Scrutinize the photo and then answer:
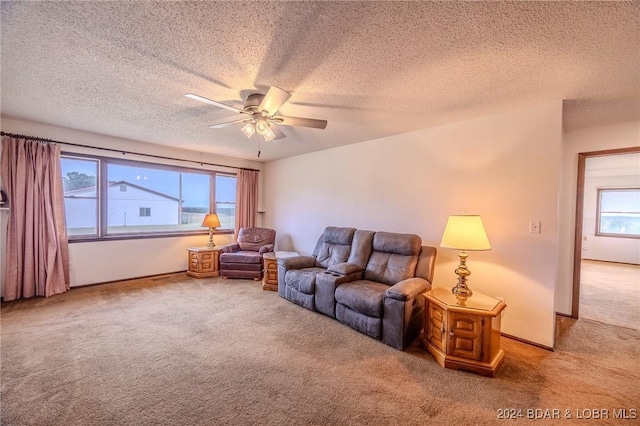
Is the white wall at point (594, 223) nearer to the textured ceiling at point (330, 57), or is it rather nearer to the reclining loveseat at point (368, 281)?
the textured ceiling at point (330, 57)

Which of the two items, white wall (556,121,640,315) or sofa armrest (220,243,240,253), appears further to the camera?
sofa armrest (220,243,240,253)

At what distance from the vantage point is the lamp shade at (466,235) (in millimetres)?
2334

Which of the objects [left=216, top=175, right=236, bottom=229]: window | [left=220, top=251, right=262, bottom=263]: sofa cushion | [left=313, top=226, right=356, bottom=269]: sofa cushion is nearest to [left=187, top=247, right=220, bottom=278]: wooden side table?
[left=220, top=251, right=262, bottom=263]: sofa cushion

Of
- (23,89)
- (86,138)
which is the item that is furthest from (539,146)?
(86,138)

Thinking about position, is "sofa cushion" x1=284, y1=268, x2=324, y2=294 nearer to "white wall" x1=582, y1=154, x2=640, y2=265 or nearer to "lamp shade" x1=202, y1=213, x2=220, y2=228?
"lamp shade" x1=202, y1=213, x2=220, y2=228

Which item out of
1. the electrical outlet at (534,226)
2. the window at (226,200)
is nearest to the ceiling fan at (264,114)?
the electrical outlet at (534,226)

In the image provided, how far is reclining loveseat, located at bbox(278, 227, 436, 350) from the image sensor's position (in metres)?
2.61

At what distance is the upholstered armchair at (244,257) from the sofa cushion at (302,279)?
127 cm

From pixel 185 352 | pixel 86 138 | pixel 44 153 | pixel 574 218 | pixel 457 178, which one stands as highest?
pixel 86 138

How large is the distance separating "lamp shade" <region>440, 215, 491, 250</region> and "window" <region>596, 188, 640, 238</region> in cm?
792

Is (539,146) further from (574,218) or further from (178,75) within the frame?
(178,75)

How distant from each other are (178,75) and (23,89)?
173 centimetres

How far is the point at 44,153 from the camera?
12.2 feet

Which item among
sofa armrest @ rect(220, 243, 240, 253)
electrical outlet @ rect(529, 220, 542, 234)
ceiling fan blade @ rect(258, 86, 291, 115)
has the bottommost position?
sofa armrest @ rect(220, 243, 240, 253)
